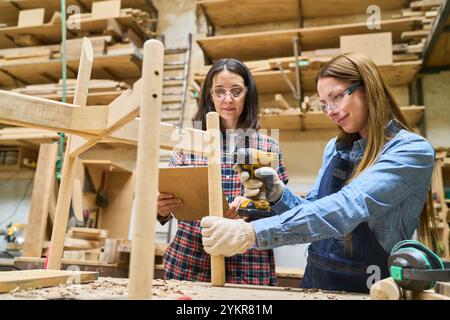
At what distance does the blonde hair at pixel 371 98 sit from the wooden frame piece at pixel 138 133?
1.47 feet

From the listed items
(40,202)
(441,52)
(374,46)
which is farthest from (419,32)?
(40,202)

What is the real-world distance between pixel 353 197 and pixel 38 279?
0.73 metres

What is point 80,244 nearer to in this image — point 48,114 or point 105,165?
point 105,165

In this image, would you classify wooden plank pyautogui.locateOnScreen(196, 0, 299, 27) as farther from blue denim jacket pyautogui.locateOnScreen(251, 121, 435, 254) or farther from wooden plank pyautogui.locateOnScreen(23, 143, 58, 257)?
blue denim jacket pyautogui.locateOnScreen(251, 121, 435, 254)

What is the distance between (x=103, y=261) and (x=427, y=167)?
223cm

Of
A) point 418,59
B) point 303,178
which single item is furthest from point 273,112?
point 418,59

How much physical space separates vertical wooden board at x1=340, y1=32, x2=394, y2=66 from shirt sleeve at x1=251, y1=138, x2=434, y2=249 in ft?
6.90

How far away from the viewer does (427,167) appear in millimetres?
965

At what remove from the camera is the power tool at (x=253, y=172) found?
1057 millimetres

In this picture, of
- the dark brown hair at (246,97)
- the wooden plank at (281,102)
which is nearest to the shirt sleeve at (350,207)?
the dark brown hair at (246,97)

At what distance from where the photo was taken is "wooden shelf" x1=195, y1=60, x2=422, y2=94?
2.88 meters

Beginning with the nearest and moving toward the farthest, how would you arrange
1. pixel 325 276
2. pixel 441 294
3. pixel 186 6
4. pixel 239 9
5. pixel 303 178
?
1. pixel 441 294
2. pixel 325 276
3. pixel 303 178
4. pixel 239 9
5. pixel 186 6

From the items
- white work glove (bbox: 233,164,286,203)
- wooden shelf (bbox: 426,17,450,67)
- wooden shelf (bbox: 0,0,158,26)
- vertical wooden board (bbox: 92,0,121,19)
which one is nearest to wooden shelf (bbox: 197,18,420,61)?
wooden shelf (bbox: 426,17,450,67)
